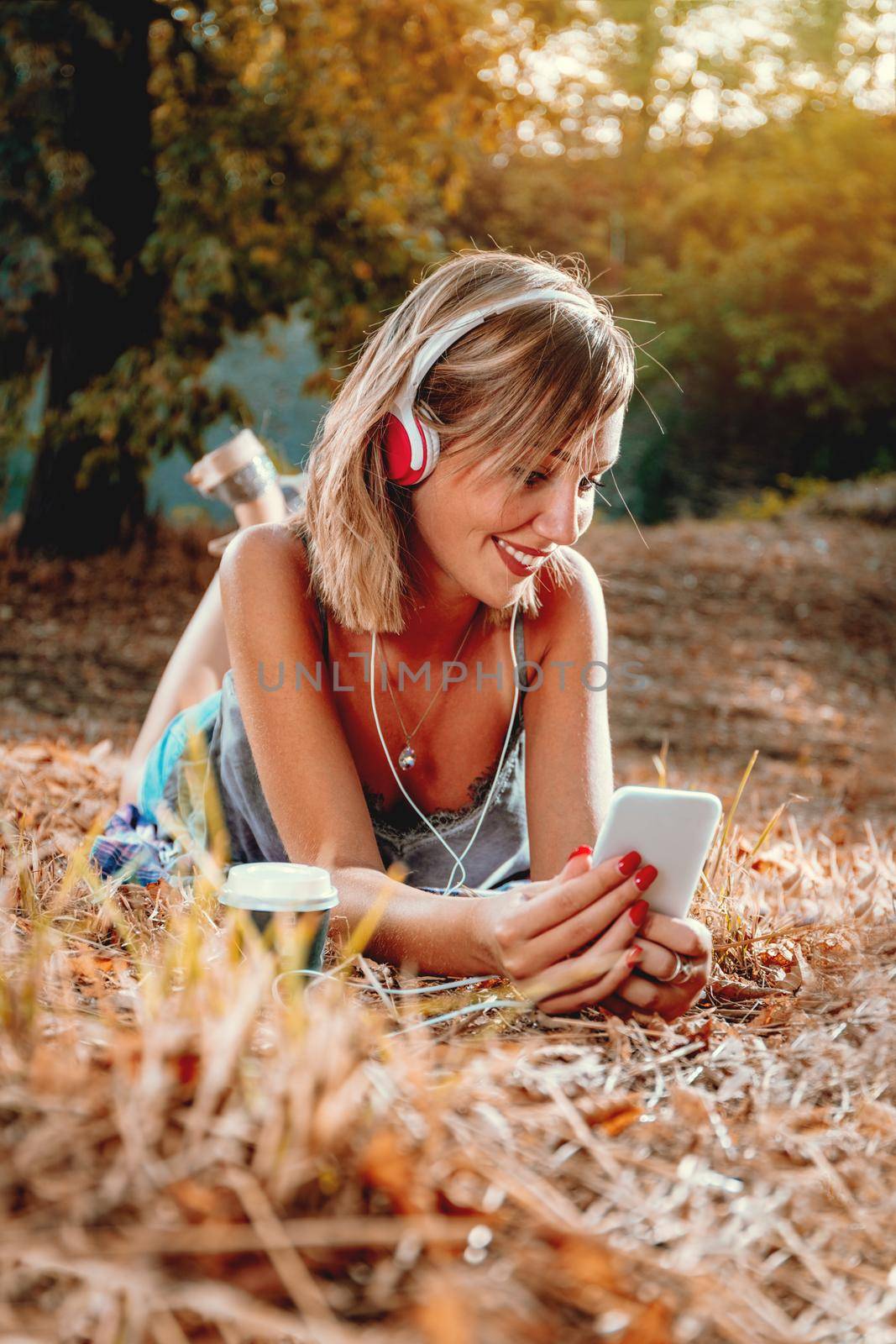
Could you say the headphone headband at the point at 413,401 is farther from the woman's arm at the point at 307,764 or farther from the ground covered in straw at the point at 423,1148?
the ground covered in straw at the point at 423,1148

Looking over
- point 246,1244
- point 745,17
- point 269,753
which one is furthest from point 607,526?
point 745,17

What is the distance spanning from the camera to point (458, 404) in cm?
209

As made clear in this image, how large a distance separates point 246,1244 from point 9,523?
28.7 ft

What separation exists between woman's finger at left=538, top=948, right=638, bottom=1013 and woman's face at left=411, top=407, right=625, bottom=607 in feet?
2.42

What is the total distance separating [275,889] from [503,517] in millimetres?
801

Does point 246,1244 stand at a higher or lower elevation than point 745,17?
lower

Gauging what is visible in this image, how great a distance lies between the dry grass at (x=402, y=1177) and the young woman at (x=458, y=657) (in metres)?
0.23

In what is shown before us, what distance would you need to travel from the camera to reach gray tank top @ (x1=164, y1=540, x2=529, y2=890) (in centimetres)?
257

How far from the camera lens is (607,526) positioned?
10977 millimetres

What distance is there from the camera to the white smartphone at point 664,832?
5.12 feet

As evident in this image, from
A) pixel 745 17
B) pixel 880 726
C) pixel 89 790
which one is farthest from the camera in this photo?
pixel 745 17

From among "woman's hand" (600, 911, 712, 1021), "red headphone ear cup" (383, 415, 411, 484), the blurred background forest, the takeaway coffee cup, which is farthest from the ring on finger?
the blurred background forest

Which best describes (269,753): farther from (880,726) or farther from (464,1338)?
(880,726)

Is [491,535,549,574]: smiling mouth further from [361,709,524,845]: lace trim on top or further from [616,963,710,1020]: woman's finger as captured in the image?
[616,963,710,1020]: woman's finger
